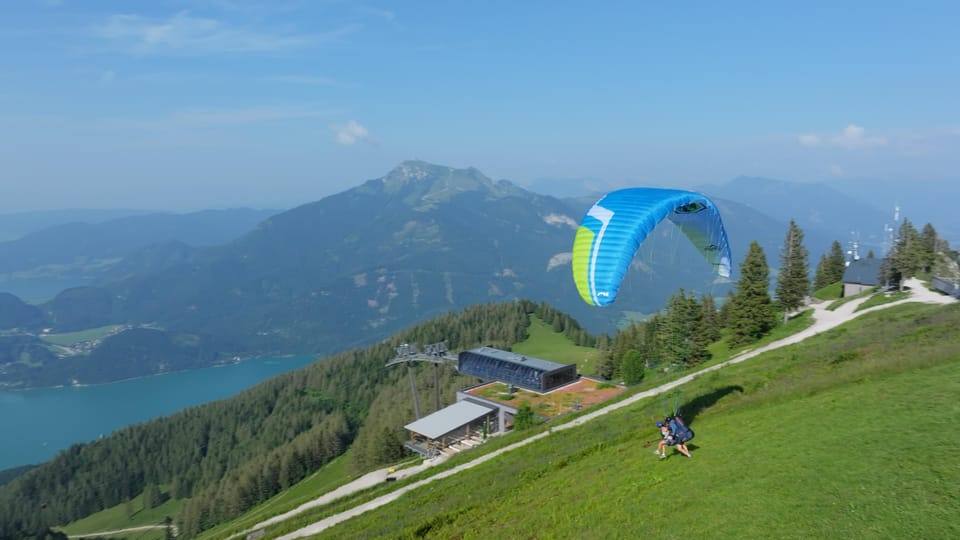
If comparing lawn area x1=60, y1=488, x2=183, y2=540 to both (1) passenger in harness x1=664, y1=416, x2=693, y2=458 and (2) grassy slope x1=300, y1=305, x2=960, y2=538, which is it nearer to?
(2) grassy slope x1=300, y1=305, x2=960, y2=538

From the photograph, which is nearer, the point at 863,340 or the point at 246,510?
the point at 863,340

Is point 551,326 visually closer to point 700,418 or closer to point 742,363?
point 742,363

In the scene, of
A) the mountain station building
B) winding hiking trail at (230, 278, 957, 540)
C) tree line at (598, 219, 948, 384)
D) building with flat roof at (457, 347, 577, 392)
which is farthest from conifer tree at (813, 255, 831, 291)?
building with flat roof at (457, 347, 577, 392)

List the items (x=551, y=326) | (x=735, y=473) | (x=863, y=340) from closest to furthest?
(x=735, y=473), (x=863, y=340), (x=551, y=326)

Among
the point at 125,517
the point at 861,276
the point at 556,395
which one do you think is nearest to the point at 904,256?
the point at 861,276

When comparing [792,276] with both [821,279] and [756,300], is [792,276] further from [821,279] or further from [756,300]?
[821,279]

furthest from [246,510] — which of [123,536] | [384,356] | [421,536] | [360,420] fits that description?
[421,536]
